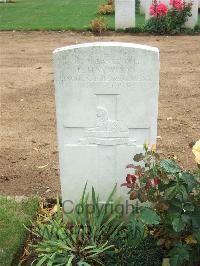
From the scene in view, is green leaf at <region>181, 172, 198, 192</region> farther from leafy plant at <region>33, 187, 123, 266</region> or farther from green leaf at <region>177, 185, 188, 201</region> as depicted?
leafy plant at <region>33, 187, 123, 266</region>

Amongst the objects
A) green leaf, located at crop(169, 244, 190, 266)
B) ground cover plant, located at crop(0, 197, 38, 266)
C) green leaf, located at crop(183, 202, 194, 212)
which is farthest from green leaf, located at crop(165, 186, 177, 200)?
ground cover plant, located at crop(0, 197, 38, 266)

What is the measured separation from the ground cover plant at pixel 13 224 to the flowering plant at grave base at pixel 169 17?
813 centimetres

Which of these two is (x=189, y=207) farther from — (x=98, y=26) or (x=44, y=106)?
(x=98, y=26)

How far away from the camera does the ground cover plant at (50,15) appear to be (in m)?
12.9

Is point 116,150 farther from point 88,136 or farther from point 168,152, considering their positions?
point 168,152

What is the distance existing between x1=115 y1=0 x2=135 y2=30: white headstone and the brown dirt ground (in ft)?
2.05

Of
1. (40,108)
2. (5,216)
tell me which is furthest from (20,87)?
(5,216)

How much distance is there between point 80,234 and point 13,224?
0.69 m

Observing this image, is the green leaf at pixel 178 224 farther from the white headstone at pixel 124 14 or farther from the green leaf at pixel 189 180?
the white headstone at pixel 124 14

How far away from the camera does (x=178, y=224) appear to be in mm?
3109

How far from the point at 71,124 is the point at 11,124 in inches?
116

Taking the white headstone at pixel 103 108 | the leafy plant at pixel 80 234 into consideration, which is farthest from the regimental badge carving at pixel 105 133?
the leafy plant at pixel 80 234

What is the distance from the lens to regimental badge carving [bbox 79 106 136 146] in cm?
367

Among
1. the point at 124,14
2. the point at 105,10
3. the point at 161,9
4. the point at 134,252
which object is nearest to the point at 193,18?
the point at 161,9
